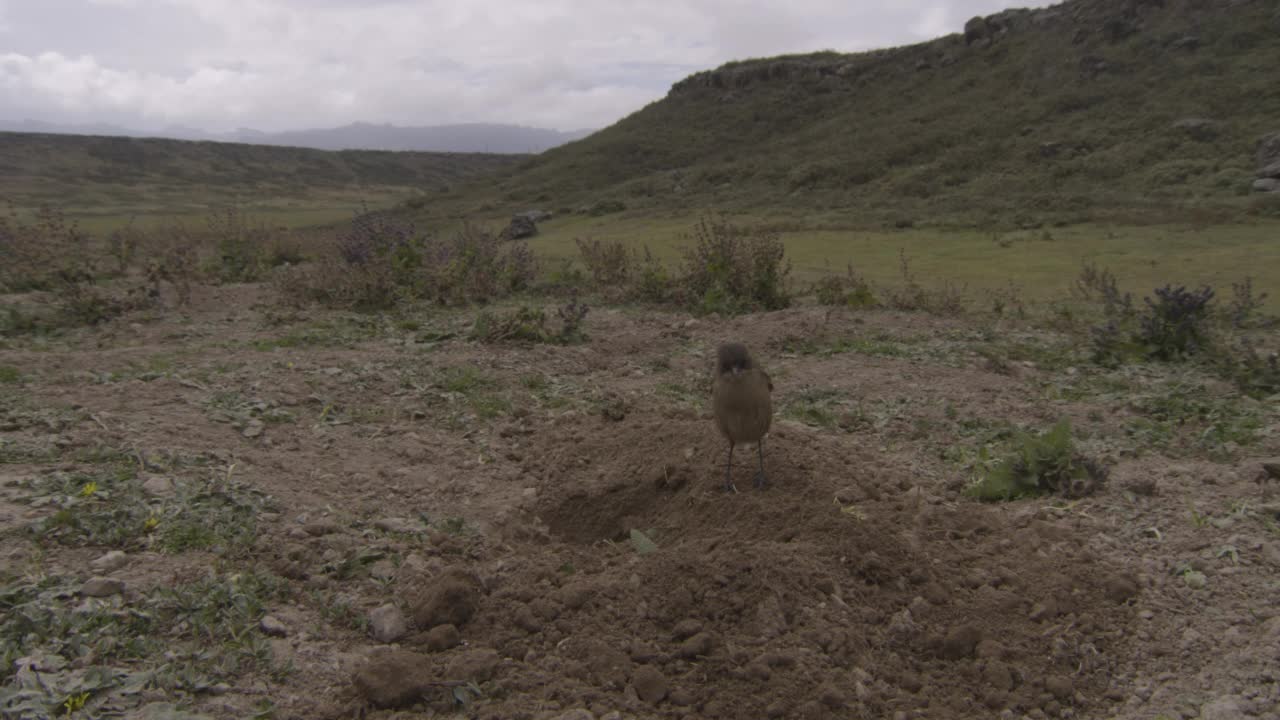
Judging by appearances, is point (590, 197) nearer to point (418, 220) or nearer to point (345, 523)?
point (418, 220)

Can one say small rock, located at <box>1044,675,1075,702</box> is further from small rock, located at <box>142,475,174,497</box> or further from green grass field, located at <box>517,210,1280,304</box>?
green grass field, located at <box>517,210,1280,304</box>

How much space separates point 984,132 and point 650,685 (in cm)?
2563

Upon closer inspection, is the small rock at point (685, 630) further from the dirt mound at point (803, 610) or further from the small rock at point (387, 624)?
the small rock at point (387, 624)

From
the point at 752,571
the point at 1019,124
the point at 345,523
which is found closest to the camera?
the point at 752,571

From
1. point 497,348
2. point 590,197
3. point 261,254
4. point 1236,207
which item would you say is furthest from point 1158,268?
point 590,197

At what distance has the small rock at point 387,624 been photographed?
2.69m

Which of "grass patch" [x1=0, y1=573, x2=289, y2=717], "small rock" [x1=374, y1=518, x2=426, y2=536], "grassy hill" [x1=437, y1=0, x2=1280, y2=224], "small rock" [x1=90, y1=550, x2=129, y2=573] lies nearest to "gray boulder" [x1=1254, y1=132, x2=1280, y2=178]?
"grassy hill" [x1=437, y1=0, x2=1280, y2=224]

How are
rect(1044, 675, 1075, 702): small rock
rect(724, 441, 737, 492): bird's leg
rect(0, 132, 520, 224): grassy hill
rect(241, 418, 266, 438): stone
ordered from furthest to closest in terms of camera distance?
rect(0, 132, 520, 224): grassy hill, rect(241, 418, 266, 438): stone, rect(724, 441, 737, 492): bird's leg, rect(1044, 675, 1075, 702): small rock

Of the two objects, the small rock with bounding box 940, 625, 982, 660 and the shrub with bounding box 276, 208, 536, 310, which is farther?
the shrub with bounding box 276, 208, 536, 310

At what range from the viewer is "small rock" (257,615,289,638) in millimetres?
2602

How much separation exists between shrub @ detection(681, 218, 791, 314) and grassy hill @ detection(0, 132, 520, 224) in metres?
24.9

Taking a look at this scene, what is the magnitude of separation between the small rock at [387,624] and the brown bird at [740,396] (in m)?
1.52

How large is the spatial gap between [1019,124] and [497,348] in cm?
2270

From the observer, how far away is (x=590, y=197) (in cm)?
3111
